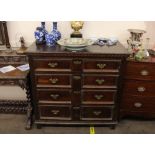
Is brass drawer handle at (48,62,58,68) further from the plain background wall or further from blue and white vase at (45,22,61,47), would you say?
the plain background wall

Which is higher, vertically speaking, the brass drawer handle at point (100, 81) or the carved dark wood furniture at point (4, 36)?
the carved dark wood furniture at point (4, 36)

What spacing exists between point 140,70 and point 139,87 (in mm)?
218

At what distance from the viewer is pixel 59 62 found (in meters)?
2.00

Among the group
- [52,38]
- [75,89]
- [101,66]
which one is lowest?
[75,89]

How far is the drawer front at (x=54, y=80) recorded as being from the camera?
81.4 inches

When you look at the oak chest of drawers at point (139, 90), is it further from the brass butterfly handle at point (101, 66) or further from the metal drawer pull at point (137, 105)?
the brass butterfly handle at point (101, 66)

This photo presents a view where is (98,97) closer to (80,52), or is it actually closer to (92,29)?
(80,52)

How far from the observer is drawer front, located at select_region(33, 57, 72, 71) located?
1.99m

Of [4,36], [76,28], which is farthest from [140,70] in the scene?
[4,36]

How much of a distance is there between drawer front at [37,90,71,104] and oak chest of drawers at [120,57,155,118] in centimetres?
68

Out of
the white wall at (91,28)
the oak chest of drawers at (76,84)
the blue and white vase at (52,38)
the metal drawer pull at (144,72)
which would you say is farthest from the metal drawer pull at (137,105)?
the blue and white vase at (52,38)

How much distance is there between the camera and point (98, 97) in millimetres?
2191

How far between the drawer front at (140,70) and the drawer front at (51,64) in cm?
68
